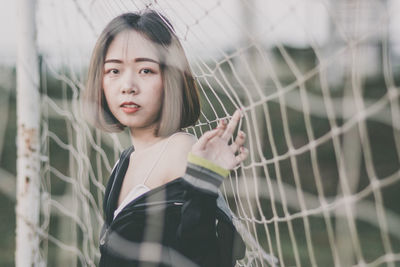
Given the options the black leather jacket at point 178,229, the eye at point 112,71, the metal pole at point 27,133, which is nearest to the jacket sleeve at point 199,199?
the black leather jacket at point 178,229

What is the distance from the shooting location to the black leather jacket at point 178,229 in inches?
31.6

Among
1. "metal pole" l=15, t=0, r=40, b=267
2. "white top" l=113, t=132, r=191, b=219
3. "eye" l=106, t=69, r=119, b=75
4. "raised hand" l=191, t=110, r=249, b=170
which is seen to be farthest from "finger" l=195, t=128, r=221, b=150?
"metal pole" l=15, t=0, r=40, b=267

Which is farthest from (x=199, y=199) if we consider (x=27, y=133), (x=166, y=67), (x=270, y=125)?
(x=27, y=133)

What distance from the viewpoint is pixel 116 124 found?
3.58 ft

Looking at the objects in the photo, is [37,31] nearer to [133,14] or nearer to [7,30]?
[7,30]

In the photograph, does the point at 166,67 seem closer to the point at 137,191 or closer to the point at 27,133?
the point at 137,191

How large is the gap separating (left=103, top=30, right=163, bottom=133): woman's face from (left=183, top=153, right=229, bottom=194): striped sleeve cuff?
0.17 meters

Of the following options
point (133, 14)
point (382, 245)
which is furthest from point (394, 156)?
point (133, 14)

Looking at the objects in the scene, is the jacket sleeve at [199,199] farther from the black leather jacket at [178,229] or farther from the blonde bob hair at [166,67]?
the blonde bob hair at [166,67]

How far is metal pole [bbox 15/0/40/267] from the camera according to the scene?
133 cm

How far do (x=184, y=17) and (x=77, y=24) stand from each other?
0.38m

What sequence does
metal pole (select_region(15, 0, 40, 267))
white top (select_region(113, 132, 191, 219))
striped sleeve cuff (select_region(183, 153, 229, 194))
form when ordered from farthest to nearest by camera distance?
metal pole (select_region(15, 0, 40, 267)) → white top (select_region(113, 132, 191, 219)) → striped sleeve cuff (select_region(183, 153, 229, 194))

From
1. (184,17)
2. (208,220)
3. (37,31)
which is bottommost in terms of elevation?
(208,220)

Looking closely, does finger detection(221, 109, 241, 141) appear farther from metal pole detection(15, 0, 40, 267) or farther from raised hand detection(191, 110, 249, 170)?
metal pole detection(15, 0, 40, 267)
